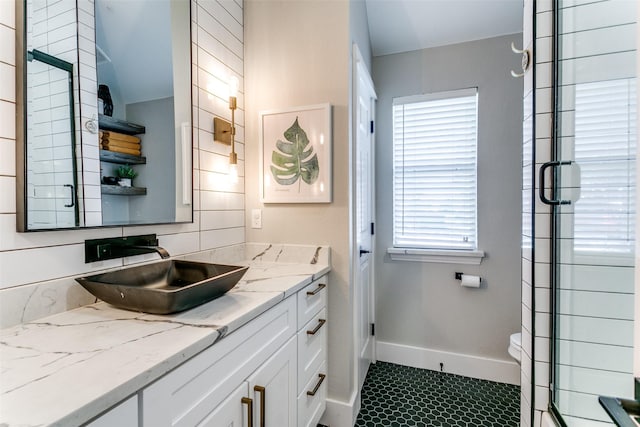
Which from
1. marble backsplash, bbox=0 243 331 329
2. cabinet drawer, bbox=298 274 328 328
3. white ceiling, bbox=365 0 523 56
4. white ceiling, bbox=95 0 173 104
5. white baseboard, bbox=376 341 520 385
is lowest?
white baseboard, bbox=376 341 520 385

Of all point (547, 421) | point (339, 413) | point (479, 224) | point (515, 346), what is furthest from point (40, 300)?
point (479, 224)

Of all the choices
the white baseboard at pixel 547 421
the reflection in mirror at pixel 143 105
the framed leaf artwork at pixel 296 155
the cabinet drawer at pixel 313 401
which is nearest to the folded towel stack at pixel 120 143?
the reflection in mirror at pixel 143 105

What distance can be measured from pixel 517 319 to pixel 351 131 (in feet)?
5.98

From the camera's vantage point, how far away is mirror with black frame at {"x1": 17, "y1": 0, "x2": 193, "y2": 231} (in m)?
0.96

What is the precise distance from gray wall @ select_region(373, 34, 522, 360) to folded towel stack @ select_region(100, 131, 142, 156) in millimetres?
1768

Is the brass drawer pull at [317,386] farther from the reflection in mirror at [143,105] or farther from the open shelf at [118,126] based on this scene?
the open shelf at [118,126]

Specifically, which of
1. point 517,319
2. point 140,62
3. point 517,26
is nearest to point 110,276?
point 140,62

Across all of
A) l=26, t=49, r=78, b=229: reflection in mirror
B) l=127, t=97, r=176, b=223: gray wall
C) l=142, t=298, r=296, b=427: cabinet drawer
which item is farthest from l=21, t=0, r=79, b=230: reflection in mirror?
l=142, t=298, r=296, b=427: cabinet drawer

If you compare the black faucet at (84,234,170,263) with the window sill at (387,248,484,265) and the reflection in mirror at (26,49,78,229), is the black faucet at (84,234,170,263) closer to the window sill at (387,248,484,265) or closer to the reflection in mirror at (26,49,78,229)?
the reflection in mirror at (26,49,78,229)

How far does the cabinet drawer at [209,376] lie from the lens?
71cm

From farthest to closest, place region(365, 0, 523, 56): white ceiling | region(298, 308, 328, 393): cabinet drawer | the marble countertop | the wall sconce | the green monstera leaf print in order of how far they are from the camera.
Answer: region(365, 0, 523, 56): white ceiling < the green monstera leaf print < the wall sconce < region(298, 308, 328, 393): cabinet drawer < the marble countertop

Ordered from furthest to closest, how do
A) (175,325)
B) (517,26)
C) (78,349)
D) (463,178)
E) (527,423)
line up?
(463,178), (517,26), (527,423), (175,325), (78,349)

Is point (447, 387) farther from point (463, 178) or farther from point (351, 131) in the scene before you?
point (351, 131)

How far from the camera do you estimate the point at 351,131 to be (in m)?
1.80
